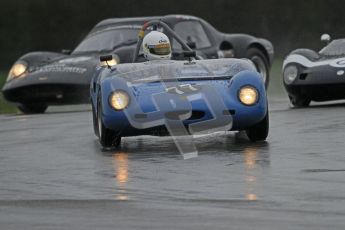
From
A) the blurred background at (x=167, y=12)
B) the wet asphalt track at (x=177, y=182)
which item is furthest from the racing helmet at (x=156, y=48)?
the blurred background at (x=167, y=12)

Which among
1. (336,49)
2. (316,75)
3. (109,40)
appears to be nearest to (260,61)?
(109,40)

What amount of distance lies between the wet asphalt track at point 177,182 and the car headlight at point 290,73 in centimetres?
326

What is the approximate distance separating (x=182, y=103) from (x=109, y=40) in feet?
31.4

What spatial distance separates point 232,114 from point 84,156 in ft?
4.47

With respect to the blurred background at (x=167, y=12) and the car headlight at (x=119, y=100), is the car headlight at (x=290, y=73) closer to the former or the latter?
the car headlight at (x=119, y=100)

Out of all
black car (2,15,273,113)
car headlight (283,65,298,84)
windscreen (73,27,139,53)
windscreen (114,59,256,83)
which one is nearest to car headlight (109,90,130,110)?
windscreen (114,59,256,83)

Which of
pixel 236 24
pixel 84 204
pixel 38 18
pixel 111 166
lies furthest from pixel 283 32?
pixel 84 204

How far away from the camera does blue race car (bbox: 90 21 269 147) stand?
1078 cm

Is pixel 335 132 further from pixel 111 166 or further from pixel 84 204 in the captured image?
pixel 84 204

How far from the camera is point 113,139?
11.3 meters

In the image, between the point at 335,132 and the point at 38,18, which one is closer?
the point at 335,132

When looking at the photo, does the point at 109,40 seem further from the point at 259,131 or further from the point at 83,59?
the point at 259,131

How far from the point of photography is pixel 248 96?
11.0m

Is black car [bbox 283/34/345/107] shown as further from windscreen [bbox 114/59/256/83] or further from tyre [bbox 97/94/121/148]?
tyre [bbox 97/94/121/148]
